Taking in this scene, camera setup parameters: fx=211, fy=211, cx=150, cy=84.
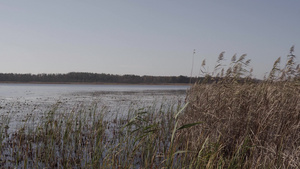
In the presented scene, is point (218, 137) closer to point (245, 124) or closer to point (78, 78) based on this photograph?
point (245, 124)

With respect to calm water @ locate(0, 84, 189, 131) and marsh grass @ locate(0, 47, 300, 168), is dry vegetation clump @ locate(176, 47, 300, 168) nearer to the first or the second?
marsh grass @ locate(0, 47, 300, 168)

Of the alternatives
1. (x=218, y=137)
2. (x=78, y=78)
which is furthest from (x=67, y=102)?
(x=78, y=78)

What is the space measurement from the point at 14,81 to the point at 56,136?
98.9 m

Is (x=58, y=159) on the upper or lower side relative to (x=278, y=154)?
lower

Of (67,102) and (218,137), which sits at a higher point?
(218,137)

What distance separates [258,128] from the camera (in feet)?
16.5

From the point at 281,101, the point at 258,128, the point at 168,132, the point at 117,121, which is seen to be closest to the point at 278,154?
the point at 258,128

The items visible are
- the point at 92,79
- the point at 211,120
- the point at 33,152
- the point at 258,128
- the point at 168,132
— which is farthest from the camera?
the point at 92,79

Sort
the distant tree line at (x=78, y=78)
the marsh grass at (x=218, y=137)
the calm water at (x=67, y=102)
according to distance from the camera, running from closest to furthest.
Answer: the marsh grass at (x=218, y=137), the calm water at (x=67, y=102), the distant tree line at (x=78, y=78)

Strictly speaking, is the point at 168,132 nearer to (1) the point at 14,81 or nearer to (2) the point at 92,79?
(2) the point at 92,79

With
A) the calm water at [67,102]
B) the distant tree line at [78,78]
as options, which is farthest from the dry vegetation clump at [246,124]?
the distant tree line at [78,78]

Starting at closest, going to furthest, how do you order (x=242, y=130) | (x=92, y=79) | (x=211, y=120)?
1. (x=242, y=130)
2. (x=211, y=120)
3. (x=92, y=79)

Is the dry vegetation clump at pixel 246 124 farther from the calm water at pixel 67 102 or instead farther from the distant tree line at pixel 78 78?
the distant tree line at pixel 78 78

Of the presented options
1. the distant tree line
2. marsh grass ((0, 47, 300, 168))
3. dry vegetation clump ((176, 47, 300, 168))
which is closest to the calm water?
marsh grass ((0, 47, 300, 168))
